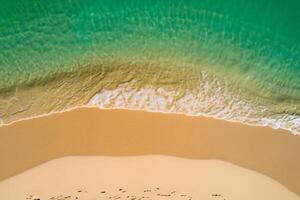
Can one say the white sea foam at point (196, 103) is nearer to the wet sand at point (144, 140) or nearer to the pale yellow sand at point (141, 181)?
the wet sand at point (144, 140)

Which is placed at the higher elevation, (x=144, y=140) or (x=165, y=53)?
(x=165, y=53)

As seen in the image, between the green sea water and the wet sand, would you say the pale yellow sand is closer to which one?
the wet sand

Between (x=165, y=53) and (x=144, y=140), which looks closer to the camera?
(x=144, y=140)

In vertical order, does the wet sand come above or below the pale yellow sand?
above

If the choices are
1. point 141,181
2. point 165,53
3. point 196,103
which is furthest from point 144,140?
point 165,53

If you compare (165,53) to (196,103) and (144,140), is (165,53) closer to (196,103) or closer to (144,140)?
(196,103)

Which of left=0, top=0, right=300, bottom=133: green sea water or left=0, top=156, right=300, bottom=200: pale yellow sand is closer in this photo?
left=0, top=156, right=300, bottom=200: pale yellow sand

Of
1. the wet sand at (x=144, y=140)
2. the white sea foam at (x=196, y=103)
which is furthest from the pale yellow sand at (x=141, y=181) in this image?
the white sea foam at (x=196, y=103)

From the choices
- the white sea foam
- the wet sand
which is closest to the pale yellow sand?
the wet sand
